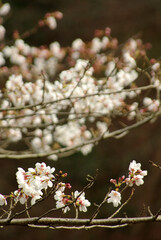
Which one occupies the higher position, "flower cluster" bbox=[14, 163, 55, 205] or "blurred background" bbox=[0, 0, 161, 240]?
"blurred background" bbox=[0, 0, 161, 240]

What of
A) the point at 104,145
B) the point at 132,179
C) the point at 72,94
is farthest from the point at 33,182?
the point at 104,145

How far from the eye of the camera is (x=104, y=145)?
741cm

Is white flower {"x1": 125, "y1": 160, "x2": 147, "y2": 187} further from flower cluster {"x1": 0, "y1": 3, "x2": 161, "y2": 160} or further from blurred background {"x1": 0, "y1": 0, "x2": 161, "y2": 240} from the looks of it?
blurred background {"x1": 0, "y1": 0, "x2": 161, "y2": 240}

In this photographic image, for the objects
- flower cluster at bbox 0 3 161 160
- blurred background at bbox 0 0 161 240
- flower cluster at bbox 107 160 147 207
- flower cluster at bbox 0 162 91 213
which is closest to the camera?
flower cluster at bbox 0 162 91 213

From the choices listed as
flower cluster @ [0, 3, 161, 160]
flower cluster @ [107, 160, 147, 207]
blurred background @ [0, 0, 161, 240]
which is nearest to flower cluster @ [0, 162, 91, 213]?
flower cluster @ [107, 160, 147, 207]

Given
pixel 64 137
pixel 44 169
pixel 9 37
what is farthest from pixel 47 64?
pixel 9 37

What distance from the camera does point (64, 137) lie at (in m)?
3.77

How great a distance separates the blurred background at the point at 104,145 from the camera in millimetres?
6465

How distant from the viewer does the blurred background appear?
255 inches

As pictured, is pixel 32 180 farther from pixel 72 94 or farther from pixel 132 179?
pixel 72 94

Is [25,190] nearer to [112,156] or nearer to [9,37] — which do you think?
[112,156]

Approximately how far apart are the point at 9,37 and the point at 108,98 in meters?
5.16

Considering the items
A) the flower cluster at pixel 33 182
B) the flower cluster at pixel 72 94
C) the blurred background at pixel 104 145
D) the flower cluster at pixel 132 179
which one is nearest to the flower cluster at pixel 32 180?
the flower cluster at pixel 33 182

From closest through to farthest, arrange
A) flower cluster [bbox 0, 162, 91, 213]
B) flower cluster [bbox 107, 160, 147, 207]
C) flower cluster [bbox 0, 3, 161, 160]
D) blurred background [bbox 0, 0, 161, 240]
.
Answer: flower cluster [bbox 0, 162, 91, 213], flower cluster [bbox 107, 160, 147, 207], flower cluster [bbox 0, 3, 161, 160], blurred background [bbox 0, 0, 161, 240]
